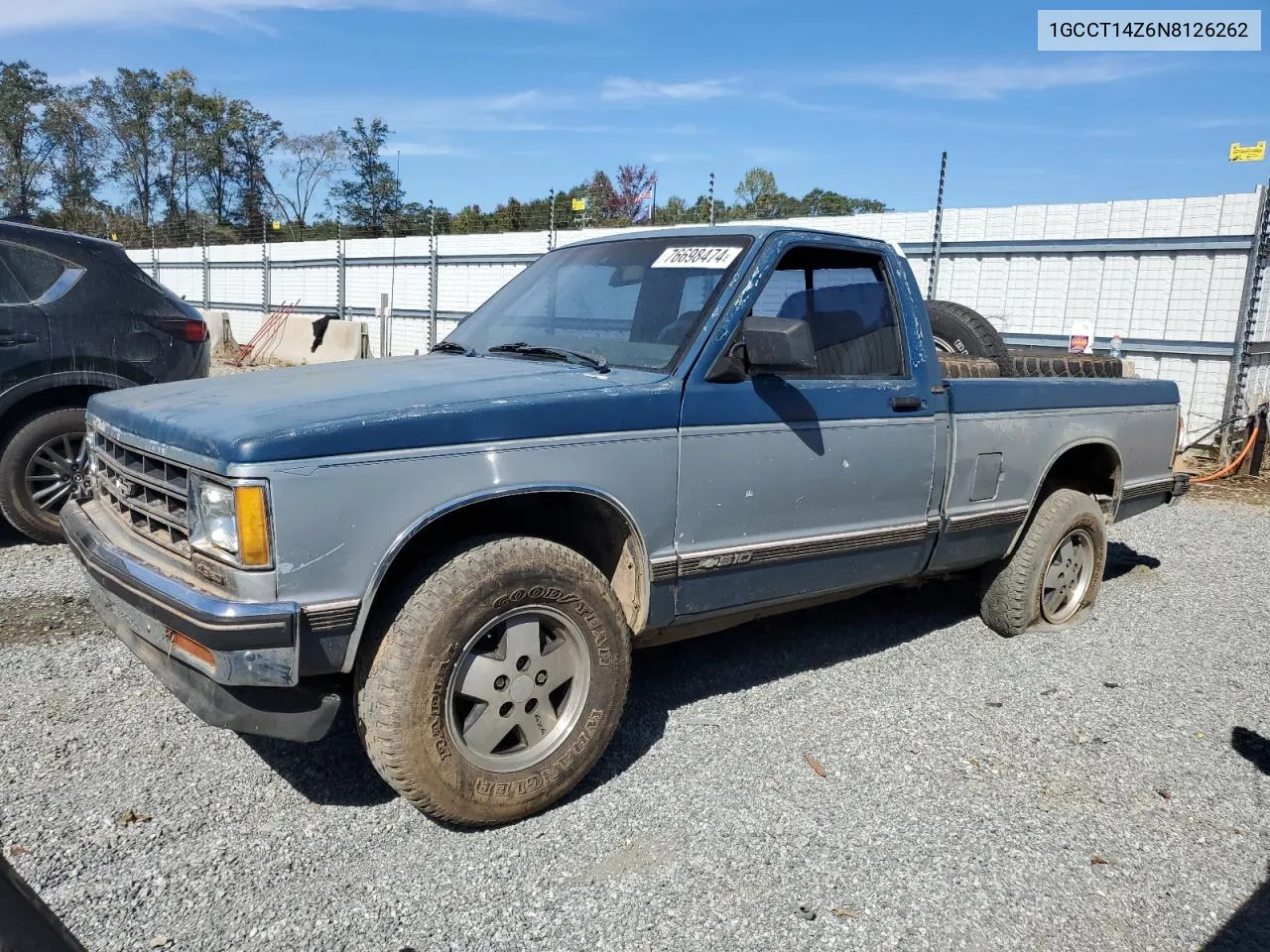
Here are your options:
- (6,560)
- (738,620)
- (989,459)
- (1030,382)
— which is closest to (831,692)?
(738,620)

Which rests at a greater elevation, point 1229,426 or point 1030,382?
point 1030,382

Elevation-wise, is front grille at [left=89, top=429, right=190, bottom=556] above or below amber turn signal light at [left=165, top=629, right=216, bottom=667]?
above

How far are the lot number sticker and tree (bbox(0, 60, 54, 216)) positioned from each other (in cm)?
5460

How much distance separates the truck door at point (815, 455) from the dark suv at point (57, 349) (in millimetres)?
3809

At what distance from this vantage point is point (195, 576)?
8.48ft

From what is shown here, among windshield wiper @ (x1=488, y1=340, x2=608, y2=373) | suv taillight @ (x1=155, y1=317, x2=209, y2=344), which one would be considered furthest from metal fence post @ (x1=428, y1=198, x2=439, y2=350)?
windshield wiper @ (x1=488, y1=340, x2=608, y2=373)

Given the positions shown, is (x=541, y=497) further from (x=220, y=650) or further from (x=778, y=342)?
(x=220, y=650)

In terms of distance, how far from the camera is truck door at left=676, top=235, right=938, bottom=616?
3240 mm

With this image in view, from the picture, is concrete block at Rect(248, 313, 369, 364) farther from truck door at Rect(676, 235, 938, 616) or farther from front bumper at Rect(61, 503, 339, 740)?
front bumper at Rect(61, 503, 339, 740)

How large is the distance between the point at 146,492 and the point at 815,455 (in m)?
2.33

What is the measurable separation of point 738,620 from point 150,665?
2060mm

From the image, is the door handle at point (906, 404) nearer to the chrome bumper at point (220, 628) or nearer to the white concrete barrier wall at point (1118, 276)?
the chrome bumper at point (220, 628)

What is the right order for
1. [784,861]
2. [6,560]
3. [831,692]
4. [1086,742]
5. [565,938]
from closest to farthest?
[565,938], [784,861], [1086,742], [831,692], [6,560]

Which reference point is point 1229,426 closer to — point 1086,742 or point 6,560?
point 1086,742
